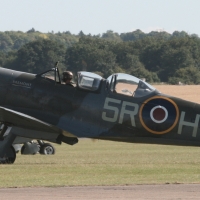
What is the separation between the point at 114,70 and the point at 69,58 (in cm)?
508

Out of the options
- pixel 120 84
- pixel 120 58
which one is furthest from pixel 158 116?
pixel 120 58

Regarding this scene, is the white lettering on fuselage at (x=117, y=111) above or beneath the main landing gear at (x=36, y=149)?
above

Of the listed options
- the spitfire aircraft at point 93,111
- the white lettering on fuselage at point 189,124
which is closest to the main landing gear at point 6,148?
the spitfire aircraft at point 93,111

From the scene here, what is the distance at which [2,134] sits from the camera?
735 inches

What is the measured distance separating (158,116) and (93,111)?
1416 mm

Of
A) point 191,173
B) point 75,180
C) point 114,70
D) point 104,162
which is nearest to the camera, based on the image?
point 75,180

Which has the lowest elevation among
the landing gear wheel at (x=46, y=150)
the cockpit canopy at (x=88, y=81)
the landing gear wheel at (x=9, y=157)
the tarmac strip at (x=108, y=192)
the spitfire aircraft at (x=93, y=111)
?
the landing gear wheel at (x=46, y=150)

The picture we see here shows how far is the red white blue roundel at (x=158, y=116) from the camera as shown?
17.3 m

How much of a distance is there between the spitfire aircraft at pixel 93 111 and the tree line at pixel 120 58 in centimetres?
5652

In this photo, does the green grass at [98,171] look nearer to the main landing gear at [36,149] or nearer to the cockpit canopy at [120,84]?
the cockpit canopy at [120,84]

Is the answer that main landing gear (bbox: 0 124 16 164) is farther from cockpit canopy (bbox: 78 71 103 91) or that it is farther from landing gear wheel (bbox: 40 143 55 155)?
landing gear wheel (bbox: 40 143 55 155)

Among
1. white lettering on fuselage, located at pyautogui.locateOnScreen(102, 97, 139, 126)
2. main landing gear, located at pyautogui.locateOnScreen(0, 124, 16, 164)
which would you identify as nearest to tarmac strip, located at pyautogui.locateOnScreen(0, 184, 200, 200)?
white lettering on fuselage, located at pyautogui.locateOnScreen(102, 97, 139, 126)

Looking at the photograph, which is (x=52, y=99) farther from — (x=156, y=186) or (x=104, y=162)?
(x=156, y=186)

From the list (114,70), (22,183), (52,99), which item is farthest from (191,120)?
(114,70)
